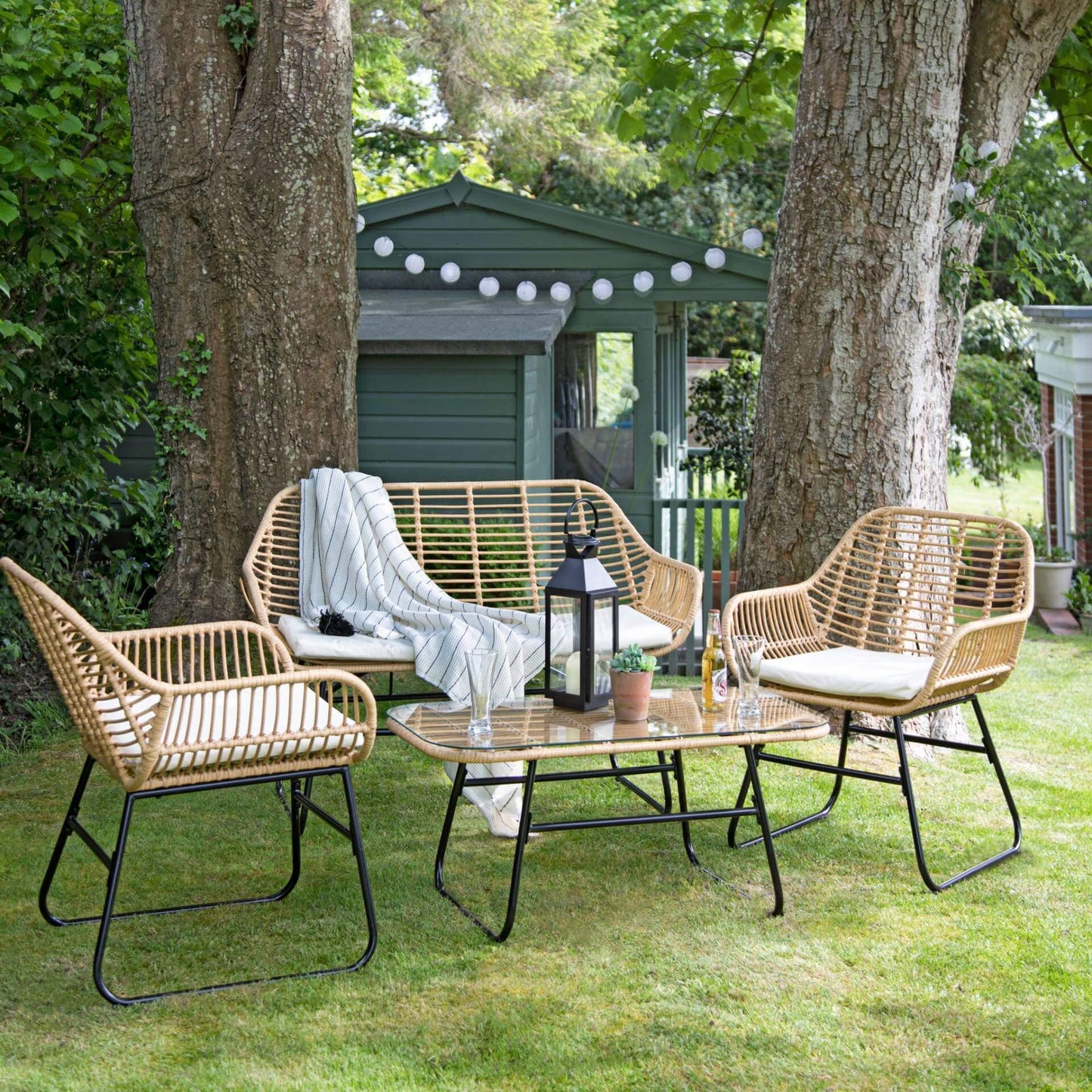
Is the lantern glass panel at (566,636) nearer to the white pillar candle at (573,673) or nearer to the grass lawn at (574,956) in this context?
the white pillar candle at (573,673)

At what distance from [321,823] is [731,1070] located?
74.4 inches

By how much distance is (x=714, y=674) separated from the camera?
356cm

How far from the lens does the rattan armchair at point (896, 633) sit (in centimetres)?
365

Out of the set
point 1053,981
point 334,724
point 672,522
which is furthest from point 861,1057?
point 672,522

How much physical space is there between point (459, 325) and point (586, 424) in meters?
1.58

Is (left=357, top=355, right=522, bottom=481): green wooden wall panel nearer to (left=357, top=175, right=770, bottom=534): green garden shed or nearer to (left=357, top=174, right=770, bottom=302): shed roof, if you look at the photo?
(left=357, top=175, right=770, bottom=534): green garden shed

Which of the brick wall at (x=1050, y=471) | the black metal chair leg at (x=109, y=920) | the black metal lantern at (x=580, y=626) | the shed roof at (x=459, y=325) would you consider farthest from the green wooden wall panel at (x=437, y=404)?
the brick wall at (x=1050, y=471)

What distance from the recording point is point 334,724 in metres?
3.21

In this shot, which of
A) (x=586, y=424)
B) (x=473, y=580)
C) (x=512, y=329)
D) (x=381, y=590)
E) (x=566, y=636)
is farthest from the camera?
(x=586, y=424)

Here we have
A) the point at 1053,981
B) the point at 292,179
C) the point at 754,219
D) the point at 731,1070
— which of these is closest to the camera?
the point at 731,1070

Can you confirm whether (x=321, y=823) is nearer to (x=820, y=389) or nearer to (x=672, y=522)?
(x=820, y=389)

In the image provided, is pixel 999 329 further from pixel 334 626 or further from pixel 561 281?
pixel 334 626

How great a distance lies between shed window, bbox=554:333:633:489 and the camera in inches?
325

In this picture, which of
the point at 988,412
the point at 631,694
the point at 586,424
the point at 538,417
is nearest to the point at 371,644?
the point at 631,694
